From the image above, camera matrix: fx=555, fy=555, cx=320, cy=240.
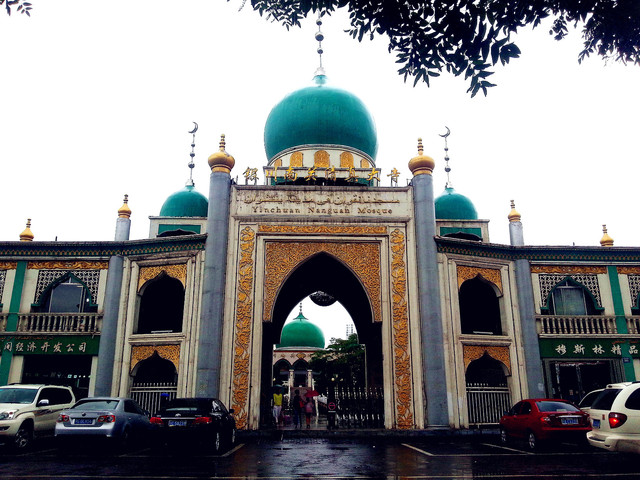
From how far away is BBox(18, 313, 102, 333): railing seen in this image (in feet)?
56.9

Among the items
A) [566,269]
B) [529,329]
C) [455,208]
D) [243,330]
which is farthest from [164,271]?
[566,269]

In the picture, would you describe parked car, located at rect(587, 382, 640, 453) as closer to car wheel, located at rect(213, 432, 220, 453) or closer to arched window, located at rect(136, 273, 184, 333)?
car wheel, located at rect(213, 432, 220, 453)

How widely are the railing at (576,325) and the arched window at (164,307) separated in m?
12.1

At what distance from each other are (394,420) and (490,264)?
6008 mm

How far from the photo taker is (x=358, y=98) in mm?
23672

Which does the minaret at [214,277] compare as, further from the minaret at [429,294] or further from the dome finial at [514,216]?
the dome finial at [514,216]

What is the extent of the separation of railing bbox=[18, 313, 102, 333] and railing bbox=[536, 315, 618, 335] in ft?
46.2

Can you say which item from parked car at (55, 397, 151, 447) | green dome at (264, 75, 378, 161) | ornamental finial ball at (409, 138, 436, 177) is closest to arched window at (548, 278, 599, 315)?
ornamental finial ball at (409, 138, 436, 177)

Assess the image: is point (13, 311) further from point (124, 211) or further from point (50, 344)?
point (124, 211)

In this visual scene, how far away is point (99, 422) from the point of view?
36.2 feet

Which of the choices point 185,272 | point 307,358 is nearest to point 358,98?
point 185,272

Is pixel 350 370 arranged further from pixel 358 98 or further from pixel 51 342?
pixel 51 342

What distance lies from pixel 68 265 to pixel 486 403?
45.7 feet

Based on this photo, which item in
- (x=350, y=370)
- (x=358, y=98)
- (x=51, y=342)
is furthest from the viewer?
(x=350, y=370)
